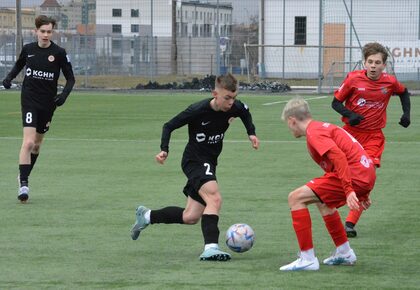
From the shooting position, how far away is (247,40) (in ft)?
150

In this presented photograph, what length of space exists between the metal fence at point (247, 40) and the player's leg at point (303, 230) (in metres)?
30.3

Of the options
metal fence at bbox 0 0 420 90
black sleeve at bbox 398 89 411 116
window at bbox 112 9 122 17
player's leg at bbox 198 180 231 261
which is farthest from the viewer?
window at bbox 112 9 122 17

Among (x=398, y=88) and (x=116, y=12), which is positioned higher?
(x=116, y=12)

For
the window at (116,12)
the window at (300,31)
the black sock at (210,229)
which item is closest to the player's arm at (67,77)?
the black sock at (210,229)

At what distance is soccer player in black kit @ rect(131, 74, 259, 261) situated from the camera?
28.1 ft

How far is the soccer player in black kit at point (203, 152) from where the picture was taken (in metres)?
8.58

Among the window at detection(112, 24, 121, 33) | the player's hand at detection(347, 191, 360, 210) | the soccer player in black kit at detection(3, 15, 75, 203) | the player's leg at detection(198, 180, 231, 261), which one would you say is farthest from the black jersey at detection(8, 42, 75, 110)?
the window at detection(112, 24, 121, 33)

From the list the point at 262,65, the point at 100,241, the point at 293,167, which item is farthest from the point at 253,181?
the point at 262,65

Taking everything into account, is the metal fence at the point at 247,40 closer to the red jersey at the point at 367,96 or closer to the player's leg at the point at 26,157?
the player's leg at the point at 26,157

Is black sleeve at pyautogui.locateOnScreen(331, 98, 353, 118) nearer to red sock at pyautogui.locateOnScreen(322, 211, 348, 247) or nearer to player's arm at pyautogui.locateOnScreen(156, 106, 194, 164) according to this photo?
player's arm at pyautogui.locateOnScreen(156, 106, 194, 164)

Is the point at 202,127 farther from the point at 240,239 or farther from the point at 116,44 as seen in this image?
the point at 116,44

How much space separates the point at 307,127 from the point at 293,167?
738cm

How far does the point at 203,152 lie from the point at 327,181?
1316mm

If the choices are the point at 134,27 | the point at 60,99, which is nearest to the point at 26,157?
the point at 60,99
